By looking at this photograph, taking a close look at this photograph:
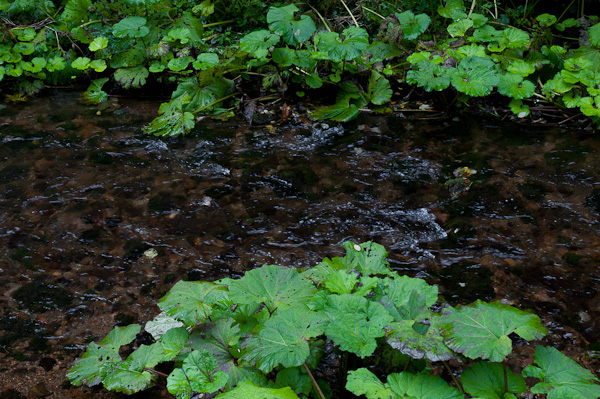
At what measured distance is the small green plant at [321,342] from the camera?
129cm

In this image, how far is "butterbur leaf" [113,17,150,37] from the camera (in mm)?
4016

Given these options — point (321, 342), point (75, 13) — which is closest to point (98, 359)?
point (321, 342)

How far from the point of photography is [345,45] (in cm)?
355

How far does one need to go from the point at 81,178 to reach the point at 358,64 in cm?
237

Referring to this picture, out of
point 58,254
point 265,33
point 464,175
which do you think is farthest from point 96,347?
point 265,33

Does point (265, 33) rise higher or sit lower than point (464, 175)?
higher

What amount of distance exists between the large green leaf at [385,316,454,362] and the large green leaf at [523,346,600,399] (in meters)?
0.25

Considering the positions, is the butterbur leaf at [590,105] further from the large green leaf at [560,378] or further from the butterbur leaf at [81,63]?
the butterbur leaf at [81,63]

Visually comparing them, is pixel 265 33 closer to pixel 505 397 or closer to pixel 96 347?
pixel 96 347

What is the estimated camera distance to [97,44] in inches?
165

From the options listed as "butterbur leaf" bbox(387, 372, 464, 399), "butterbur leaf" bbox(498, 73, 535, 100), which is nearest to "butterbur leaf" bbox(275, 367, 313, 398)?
"butterbur leaf" bbox(387, 372, 464, 399)

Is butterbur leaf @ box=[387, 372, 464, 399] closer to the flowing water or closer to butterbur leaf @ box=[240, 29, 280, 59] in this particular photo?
the flowing water

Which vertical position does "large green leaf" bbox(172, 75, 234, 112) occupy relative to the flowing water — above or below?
above

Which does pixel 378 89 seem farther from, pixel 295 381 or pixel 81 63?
pixel 295 381
